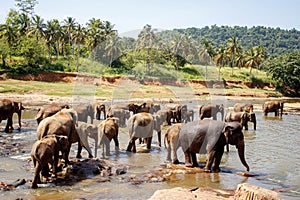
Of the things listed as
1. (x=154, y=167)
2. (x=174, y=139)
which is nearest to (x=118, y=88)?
(x=174, y=139)

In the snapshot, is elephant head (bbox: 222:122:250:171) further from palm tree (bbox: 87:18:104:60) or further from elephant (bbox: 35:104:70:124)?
palm tree (bbox: 87:18:104:60)

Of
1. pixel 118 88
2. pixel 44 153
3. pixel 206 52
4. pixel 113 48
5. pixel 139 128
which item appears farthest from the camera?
pixel 206 52

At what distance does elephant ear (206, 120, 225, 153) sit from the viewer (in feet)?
38.3

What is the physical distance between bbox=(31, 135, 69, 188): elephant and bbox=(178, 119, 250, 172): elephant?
395 cm

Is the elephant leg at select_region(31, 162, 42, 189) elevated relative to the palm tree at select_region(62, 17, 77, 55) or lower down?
lower down

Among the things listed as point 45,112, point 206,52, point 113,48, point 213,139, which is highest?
point 206,52

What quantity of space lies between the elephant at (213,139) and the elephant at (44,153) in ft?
12.9

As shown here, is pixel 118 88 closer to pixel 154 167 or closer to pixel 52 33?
pixel 52 33

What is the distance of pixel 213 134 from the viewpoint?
1173 cm

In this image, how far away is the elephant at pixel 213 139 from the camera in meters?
11.7

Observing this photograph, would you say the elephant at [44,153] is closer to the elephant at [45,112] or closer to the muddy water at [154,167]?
the muddy water at [154,167]

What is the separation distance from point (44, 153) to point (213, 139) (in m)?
4.85

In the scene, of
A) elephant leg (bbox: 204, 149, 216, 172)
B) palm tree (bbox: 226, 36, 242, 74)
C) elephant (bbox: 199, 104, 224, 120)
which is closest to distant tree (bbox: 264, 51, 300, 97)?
palm tree (bbox: 226, 36, 242, 74)

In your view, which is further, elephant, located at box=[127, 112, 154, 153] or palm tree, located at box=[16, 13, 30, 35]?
palm tree, located at box=[16, 13, 30, 35]
